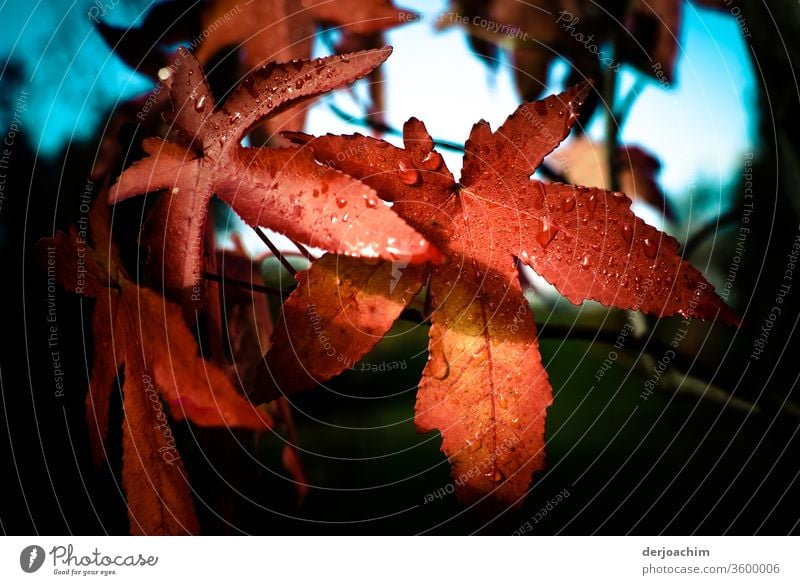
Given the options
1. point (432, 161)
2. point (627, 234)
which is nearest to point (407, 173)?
point (432, 161)

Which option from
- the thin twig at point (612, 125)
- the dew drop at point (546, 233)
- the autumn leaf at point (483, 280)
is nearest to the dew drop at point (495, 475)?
the autumn leaf at point (483, 280)

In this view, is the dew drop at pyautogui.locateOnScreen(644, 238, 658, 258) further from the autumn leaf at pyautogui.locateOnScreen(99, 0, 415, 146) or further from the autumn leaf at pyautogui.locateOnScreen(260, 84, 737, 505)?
the autumn leaf at pyautogui.locateOnScreen(99, 0, 415, 146)

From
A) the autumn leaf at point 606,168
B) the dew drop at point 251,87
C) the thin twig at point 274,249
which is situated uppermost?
the dew drop at point 251,87

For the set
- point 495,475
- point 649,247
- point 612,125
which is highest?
point 612,125

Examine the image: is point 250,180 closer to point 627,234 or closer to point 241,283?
point 241,283

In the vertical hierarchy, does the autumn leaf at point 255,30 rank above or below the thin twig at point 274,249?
above

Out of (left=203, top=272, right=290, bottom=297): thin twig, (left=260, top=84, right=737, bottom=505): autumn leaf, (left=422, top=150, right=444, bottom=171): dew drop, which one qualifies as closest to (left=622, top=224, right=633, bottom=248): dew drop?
(left=260, top=84, right=737, bottom=505): autumn leaf

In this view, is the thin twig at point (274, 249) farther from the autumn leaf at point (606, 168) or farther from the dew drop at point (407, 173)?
the autumn leaf at point (606, 168)
